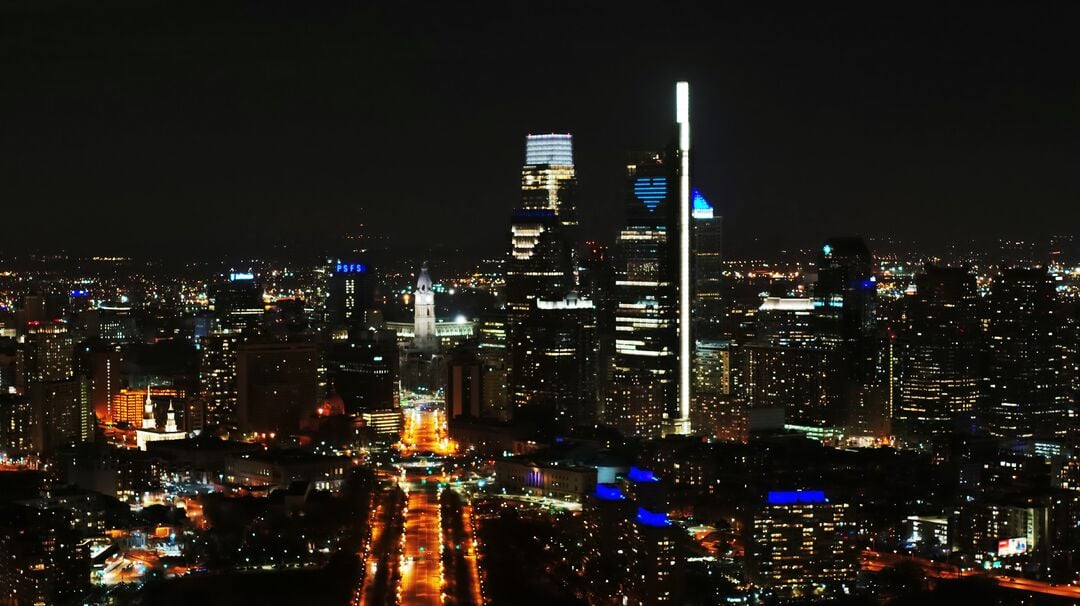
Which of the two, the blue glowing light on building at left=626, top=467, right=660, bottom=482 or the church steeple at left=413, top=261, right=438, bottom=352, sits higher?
the church steeple at left=413, top=261, right=438, bottom=352

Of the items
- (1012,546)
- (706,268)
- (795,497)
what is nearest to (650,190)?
(706,268)

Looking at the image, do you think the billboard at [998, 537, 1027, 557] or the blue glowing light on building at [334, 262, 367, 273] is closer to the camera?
the billboard at [998, 537, 1027, 557]

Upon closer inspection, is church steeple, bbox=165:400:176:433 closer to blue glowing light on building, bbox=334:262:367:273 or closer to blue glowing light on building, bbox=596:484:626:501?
blue glowing light on building, bbox=596:484:626:501

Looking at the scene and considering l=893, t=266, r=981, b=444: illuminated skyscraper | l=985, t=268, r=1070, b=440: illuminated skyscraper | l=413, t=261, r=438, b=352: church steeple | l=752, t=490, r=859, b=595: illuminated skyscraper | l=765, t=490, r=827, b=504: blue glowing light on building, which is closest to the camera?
l=752, t=490, r=859, b=595: illuminated skyscraper

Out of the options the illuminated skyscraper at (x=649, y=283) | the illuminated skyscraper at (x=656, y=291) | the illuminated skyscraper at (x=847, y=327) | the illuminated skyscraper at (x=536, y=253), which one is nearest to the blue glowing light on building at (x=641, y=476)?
the illuminated skyscraper at (x=656, y=291)

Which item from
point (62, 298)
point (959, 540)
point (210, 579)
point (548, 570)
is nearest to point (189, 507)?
point (210, 579)

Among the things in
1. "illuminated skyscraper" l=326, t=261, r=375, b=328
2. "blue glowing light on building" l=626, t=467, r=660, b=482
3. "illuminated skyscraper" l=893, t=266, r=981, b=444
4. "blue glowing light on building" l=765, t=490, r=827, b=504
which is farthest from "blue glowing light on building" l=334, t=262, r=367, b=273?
"blue glowing light on building" l=765, t=490, r=827, b=504

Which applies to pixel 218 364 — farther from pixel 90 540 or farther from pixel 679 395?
pixel 90 540
